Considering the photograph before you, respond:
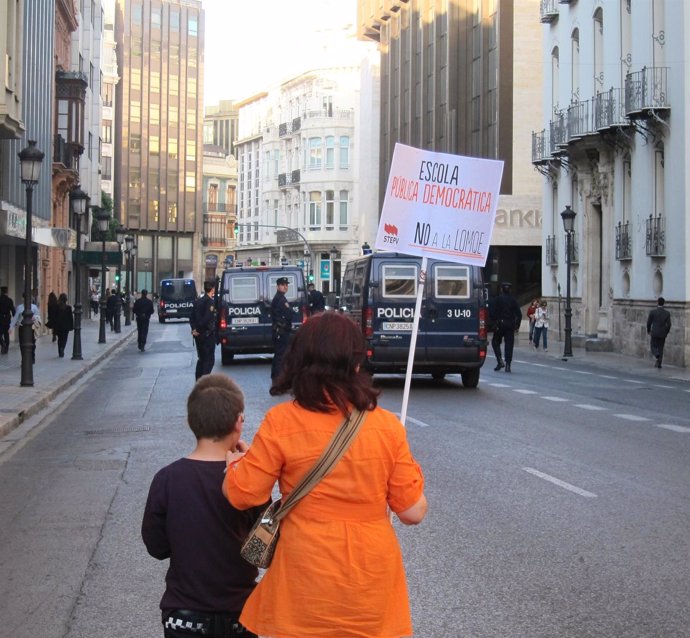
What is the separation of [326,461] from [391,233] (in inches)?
185

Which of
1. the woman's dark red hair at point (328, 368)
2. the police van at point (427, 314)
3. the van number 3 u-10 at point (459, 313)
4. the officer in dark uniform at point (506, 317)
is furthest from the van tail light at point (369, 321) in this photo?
the woman's dark red hair at point (328, 368)

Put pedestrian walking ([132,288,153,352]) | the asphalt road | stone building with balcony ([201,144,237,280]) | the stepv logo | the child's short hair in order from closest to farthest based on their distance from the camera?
the child's short hair, the asphalt road, the stepv logo, pedestrian walking ([132,288,153,352]), stone building with balcony ([201,144,237,280])

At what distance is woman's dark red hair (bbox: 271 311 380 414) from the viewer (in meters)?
3.68

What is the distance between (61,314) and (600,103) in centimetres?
1756

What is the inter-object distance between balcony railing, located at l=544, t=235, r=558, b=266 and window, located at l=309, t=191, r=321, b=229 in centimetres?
5301

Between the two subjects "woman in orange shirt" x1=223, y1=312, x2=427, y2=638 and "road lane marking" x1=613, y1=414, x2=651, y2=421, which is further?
"road lane marking" x1=613, y1=414, x2=651, y2=421

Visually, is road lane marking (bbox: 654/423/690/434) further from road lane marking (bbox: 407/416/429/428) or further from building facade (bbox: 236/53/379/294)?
building facade (bbox: 236/53/379/294)

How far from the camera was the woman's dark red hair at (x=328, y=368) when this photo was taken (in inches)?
145

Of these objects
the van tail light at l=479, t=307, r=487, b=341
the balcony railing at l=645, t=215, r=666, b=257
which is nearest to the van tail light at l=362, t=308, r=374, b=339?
the van tail light at l=479, t=307, r=487, b=341

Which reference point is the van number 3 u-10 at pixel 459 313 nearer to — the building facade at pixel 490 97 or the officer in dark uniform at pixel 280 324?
the officer in dark uniform at pixel 280 324

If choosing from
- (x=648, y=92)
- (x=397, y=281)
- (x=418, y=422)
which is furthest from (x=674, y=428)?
(x=648, y=92)

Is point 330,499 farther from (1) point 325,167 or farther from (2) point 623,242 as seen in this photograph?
(1) point 325,167

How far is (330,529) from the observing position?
11.8 ft

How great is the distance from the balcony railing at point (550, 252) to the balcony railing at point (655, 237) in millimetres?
11517
